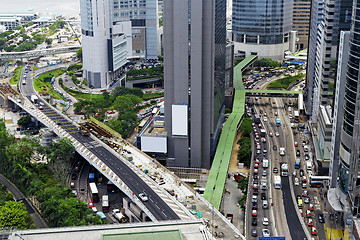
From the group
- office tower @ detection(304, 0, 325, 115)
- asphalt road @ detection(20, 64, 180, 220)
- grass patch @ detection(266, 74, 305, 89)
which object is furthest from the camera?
grass patch @ detection(266, 74, 305, 89)

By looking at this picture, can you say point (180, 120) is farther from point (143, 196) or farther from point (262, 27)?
point (262, 27)

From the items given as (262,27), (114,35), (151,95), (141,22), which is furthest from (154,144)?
(262,27)

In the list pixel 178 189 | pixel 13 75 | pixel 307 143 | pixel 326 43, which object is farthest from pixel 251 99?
pixel 13 75

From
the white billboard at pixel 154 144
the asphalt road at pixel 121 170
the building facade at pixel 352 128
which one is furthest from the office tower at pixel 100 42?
the building facade at pixel 352 128

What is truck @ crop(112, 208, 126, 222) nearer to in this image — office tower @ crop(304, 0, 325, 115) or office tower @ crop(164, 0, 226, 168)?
office tower @ crop(164, 0, 226, 168)

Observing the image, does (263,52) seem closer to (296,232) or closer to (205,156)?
(205,156)

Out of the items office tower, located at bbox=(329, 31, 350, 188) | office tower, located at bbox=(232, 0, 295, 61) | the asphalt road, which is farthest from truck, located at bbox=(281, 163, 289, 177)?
office tower, located at bbox=(232, 0, 295, 61)
